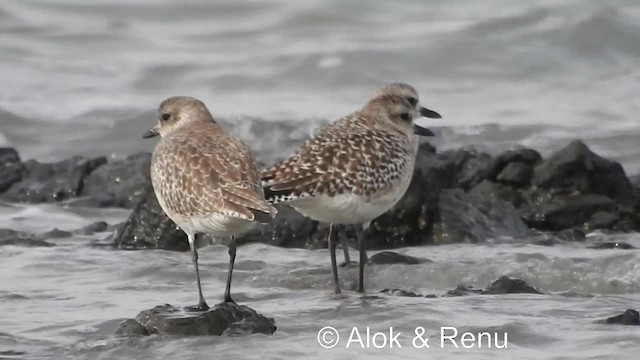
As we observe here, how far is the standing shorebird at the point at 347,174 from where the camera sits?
333 inches

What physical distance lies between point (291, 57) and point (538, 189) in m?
8.41

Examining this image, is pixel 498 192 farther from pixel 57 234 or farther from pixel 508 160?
pixel 57 234

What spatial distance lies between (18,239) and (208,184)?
10.7ft

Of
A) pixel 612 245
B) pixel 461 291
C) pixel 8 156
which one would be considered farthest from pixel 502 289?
pixel 8 156

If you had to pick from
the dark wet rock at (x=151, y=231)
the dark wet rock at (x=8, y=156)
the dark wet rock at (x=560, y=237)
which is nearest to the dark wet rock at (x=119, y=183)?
the dark wet rock at (x=8, y=156)

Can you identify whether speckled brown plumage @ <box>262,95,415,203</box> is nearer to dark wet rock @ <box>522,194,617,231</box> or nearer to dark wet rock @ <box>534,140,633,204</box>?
dark wet rock @ <box>522,194,617,231</box>

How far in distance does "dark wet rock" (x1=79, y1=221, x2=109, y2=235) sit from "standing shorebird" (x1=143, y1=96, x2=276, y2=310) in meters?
3.06

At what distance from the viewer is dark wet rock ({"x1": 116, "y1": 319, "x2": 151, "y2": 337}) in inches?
293

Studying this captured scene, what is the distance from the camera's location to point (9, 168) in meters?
13.4

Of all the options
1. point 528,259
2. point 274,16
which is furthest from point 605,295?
point 274,16

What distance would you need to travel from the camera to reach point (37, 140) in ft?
53.0

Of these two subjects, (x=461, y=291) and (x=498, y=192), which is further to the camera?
(x=498, y=192)

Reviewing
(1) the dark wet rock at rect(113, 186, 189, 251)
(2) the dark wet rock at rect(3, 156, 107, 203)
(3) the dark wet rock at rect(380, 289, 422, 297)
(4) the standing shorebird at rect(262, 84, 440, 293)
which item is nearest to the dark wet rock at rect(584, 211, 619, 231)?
(4) the standing shorebird at rect(262, 84, 440, 293)

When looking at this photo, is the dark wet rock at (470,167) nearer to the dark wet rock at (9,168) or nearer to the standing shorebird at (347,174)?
the standing shorebird at (347,174)
